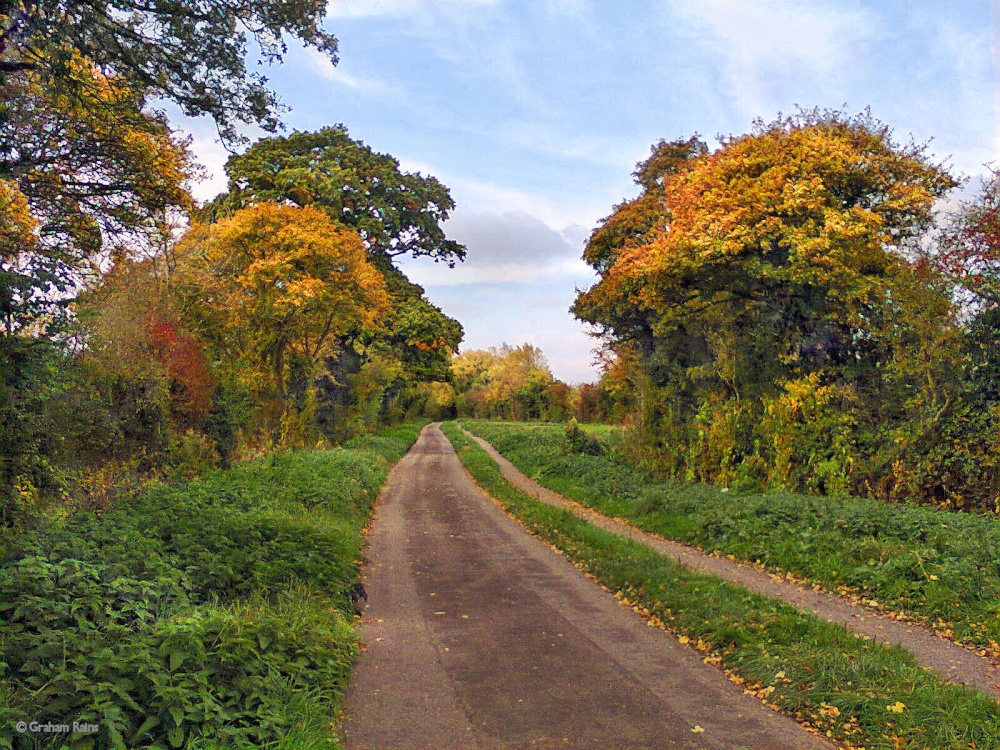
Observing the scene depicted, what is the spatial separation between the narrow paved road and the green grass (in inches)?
125

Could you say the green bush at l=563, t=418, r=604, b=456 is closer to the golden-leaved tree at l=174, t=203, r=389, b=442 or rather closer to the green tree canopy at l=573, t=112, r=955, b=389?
the golden-leaved tree at l=174, t=203, r=389, b=442

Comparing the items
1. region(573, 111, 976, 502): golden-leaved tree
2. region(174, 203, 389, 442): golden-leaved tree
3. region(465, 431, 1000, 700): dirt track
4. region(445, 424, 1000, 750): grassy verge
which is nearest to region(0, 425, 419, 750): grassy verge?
region(445, 424, 1000, 750): grassy verge

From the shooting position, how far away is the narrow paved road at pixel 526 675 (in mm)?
4953

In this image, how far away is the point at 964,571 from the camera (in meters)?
8.25

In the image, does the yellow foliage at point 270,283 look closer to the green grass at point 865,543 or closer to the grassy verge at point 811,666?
the green grass at point 865,543

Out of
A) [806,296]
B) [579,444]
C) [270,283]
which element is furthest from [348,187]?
[806,296]

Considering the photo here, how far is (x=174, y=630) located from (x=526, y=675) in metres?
2.98

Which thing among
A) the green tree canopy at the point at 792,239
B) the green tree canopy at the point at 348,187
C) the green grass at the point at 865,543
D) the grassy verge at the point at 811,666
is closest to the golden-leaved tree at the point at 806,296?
the green tree canopy at the point at 792,239

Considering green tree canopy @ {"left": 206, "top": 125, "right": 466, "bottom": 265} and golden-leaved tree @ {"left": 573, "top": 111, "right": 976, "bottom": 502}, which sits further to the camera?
green tree canopy @ {"left": 206, "top": 125, "right": 466, "bottom": 265}

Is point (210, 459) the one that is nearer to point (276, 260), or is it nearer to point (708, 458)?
point (276, 260)

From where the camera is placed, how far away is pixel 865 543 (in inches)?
382

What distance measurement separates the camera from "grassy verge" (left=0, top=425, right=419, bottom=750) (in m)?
4.11

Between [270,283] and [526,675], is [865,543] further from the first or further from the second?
[270,283]

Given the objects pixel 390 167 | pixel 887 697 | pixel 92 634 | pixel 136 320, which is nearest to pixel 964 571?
pixel 887 697
